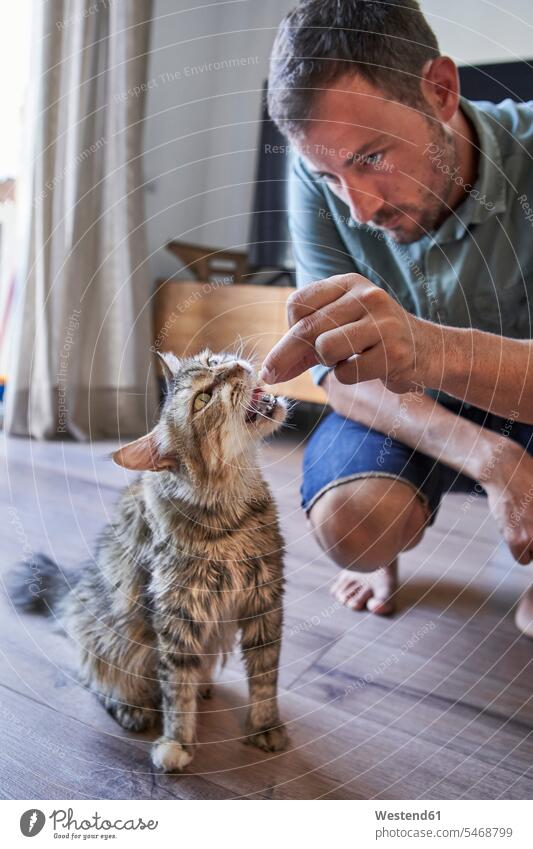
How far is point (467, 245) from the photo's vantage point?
1.26 metres

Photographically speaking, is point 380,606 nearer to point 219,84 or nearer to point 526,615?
point 526,615

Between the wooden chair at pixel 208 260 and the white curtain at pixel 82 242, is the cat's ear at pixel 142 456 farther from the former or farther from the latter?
the wooden chair at pixel 208 260

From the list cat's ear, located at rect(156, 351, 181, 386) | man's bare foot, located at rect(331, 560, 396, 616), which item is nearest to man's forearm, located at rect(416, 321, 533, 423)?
cat's ear, located at rect(156, 351, 181, 386)

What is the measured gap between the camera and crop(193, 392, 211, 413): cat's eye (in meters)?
0.95

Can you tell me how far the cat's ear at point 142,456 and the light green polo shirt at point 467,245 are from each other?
0.52 m

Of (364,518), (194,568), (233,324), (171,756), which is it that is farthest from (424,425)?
(171,756)

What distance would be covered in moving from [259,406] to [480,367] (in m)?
0.32

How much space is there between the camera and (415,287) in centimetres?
122

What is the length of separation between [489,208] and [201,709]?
3.37ft

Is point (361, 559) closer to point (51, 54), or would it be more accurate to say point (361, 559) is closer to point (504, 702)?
point (504, 702)

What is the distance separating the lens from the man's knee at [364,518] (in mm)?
1355

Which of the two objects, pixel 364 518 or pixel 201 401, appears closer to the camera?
pixel 201 401

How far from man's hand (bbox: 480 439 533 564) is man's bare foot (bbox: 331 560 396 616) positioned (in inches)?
12.5
